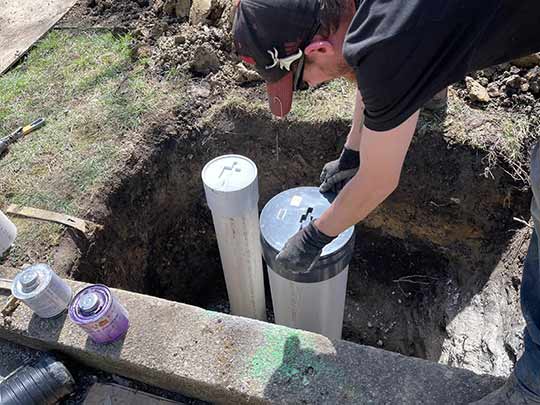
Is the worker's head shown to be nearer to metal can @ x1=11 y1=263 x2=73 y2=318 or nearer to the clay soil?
metal can @ x1=11 y1=263 x2=73 y2=318

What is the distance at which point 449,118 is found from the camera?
3.03 metres

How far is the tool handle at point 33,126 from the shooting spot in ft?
10.7

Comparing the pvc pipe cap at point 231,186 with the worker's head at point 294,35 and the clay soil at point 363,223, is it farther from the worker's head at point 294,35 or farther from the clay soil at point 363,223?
the clay soil at point 363,223

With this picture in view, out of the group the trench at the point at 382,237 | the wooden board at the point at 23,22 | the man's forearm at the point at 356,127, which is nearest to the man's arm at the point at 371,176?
the man's forearm at the point at 356,127

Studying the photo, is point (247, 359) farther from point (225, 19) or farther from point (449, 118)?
point (225, 19)

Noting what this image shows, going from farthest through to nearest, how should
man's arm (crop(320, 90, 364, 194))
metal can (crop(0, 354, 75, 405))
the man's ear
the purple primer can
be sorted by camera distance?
man's arm (crop(320, 90, 364, 194)) → metal can (crop(0, 354, 75, 405)) → the purple primer can → the man's ear

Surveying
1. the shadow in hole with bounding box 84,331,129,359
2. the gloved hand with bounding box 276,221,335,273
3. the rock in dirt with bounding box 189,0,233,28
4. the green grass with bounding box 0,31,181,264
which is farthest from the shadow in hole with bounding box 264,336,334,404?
the rock in dirt with bounding box 189,0,233,28

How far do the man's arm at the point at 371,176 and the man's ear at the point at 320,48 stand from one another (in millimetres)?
287

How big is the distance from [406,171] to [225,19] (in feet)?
5.53

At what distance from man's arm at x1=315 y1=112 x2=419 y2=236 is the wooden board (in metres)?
3.33

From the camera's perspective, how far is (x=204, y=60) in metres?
3.53

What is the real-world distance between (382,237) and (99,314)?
210cm

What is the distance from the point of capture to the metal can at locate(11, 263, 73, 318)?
6.59ft

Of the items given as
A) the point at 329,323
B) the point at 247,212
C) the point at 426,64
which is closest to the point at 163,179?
the point at 247,212
